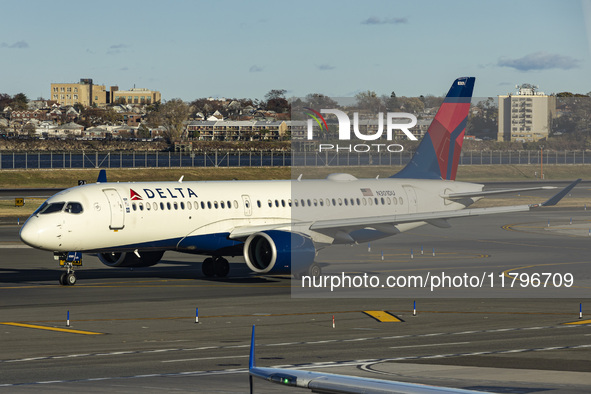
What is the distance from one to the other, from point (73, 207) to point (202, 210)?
19.0 feet

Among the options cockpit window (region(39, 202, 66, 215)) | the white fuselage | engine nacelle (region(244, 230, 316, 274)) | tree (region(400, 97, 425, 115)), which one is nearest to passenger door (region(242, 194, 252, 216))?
the white fuselage

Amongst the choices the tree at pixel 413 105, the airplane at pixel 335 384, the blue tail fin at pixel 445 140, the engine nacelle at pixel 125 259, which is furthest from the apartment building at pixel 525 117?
the airplane at pixel 335 384

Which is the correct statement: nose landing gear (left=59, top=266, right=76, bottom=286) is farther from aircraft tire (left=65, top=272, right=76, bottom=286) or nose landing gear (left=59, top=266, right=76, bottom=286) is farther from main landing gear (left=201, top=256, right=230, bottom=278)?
main landing gear (left=201, top=256, right=230, bottom=278)

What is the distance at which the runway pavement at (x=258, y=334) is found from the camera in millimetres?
21500

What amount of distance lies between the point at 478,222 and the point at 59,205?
4396 cm

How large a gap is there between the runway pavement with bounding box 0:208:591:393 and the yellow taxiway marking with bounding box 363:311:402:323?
8.8 inches

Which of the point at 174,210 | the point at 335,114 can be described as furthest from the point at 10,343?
the point at 335,114

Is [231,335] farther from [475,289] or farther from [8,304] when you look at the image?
[475,289]

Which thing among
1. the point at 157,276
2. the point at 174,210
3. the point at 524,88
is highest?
the point at 524,88

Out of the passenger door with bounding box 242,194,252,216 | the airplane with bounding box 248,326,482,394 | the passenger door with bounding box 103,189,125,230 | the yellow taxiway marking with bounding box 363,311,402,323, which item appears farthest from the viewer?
the passenger door with bounding box 242,194,252,216

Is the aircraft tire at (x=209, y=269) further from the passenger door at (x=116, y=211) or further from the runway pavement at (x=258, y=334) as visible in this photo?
the passenger door at (x=116, y=211)

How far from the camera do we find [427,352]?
25.0 meters

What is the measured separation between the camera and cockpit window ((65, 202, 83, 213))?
39.2 m

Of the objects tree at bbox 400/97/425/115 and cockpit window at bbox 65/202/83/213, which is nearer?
cockpit window at bbox 65/202/83/213
